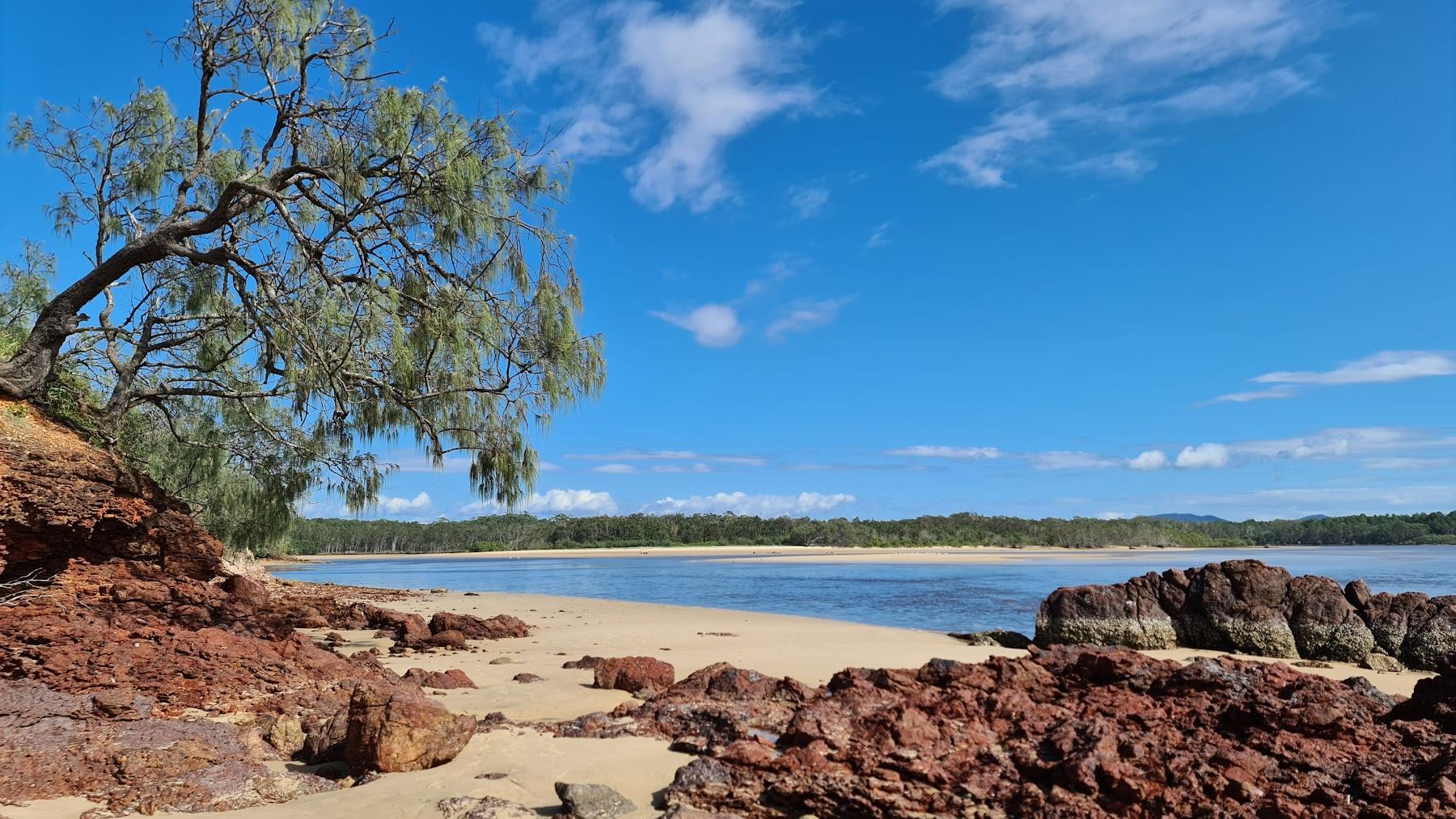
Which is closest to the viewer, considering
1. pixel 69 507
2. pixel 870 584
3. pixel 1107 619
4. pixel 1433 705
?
pixel 1433 705

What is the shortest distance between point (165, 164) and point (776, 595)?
65.4 feet

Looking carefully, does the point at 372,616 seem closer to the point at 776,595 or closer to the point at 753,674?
the point at 753,674

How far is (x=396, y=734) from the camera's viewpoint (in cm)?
504

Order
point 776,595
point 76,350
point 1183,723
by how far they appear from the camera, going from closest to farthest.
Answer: point 1183,723 < point 76,350 < point 776,595

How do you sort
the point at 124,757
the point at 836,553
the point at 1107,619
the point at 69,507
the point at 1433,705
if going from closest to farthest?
the point at 1433,705
the point at 124,757
the point at 69,507
the point at 1107,619
the point at 836,553

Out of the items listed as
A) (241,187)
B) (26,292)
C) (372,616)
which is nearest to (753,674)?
(241,187)

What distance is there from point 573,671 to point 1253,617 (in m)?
10.6

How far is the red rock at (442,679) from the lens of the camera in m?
7.91

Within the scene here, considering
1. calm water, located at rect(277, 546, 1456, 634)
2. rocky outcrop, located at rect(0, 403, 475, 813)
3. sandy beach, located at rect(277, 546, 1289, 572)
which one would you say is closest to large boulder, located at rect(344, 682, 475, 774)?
rocky outcrop, located at rect(0, 403, 475, 813)

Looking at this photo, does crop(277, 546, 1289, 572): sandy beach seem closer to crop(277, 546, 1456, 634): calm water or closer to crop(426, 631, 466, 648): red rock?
crop(277, 546, 1456, 634): calm water

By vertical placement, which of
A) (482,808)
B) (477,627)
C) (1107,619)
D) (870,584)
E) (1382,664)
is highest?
(482,808)

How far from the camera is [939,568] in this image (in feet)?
136

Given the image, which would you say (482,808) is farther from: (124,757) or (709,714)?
(124,757)

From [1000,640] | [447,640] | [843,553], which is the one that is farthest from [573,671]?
[843,553]
